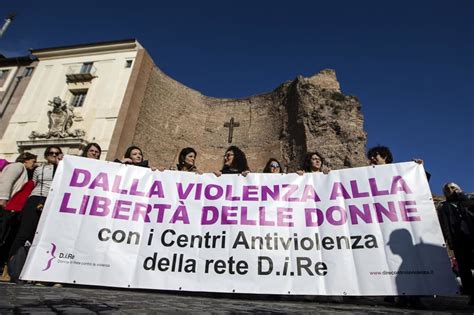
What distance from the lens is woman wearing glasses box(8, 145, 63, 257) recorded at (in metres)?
3.78

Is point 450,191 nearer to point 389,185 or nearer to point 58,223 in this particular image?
point 389,185

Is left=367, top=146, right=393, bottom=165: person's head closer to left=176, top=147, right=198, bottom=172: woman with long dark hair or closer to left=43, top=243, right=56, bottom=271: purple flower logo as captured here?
left=176, top=147, right=198, bottom=172: woman with long dark hair

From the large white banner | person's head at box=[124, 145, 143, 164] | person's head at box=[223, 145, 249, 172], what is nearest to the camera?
the large white banner

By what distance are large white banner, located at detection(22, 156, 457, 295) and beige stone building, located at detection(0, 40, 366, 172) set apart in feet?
40.2

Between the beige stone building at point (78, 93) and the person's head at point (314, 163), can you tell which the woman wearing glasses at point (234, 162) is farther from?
the beige stone building at point (78, 93)

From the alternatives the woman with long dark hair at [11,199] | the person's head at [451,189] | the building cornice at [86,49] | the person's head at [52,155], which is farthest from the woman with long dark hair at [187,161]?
the building cornice at [86,49]

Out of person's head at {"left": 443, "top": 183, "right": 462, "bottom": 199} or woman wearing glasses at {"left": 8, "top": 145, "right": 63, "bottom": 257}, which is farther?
person's head at {"left": 443, "top": 183, "right": 462, "bottom": 199}

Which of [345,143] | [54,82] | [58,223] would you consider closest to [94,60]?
[54,82]

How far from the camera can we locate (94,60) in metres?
19.4

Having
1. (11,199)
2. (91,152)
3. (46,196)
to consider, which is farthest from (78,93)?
(46,196)

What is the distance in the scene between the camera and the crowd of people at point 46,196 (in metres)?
3.56

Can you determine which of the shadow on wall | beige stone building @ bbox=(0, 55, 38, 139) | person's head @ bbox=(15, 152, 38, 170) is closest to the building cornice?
beige stone building @ bbox=(0, 55, 38, 139)

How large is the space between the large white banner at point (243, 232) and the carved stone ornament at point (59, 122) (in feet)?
46.4

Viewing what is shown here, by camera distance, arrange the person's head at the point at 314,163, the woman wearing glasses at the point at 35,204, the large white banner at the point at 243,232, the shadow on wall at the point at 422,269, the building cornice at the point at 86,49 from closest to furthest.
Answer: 1. the shadow on wall at the point at 422,269
2. the large white banner at the point at 243,232
3. the woman wearing glasses at the point at 35,204
4. the person's head at the point at 314,163
5. the building cornice at the point at 86,49
